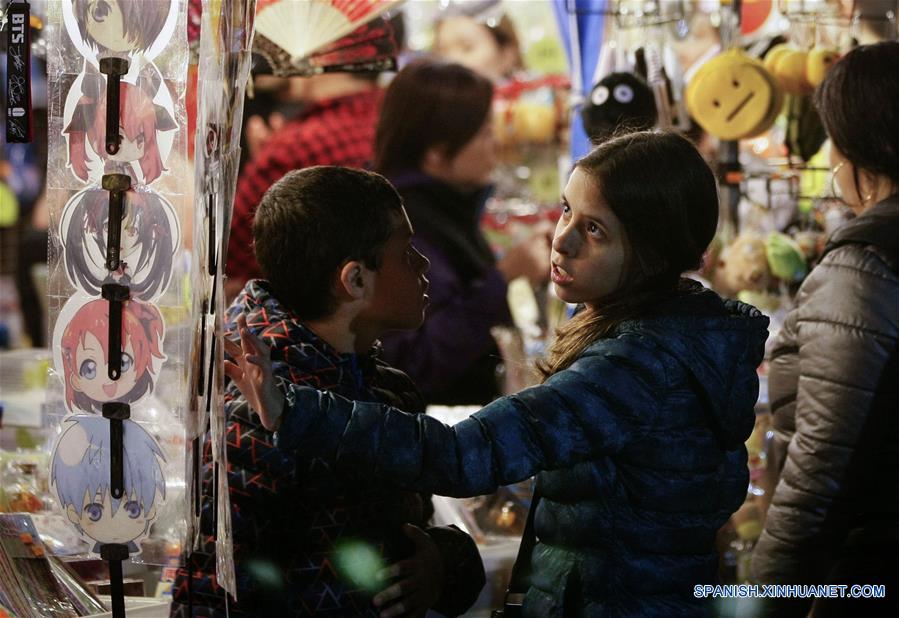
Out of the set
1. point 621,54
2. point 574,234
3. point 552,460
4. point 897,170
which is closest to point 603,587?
point 552,460

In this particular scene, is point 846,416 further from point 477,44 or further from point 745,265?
point 477,44

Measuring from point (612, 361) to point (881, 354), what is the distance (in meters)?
0.77

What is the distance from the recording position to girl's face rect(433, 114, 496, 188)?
311 centimetres

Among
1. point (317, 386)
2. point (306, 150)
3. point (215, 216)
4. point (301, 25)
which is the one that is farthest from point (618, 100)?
point (215, 216)

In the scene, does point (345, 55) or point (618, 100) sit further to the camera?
point (618, 100)

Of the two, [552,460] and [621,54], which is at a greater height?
[621,54]

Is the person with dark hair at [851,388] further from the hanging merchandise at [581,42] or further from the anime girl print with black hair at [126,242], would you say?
the anime girl print with black hair at [126,242]

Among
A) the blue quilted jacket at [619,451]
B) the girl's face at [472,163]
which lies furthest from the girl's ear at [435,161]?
the blue quilted jacket at [619,451]

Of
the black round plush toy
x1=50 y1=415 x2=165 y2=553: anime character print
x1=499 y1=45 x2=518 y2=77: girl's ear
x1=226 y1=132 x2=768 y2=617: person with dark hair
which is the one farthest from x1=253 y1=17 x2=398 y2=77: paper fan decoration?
x1=499 y1=45 x2=518 y2=77: girl's ear

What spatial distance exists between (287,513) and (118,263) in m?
0.45

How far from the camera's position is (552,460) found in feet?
4.56

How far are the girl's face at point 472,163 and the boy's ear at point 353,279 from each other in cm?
146

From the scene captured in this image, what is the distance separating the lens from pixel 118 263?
4.81ft

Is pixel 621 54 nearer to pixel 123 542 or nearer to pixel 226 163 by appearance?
pixel 226 163
